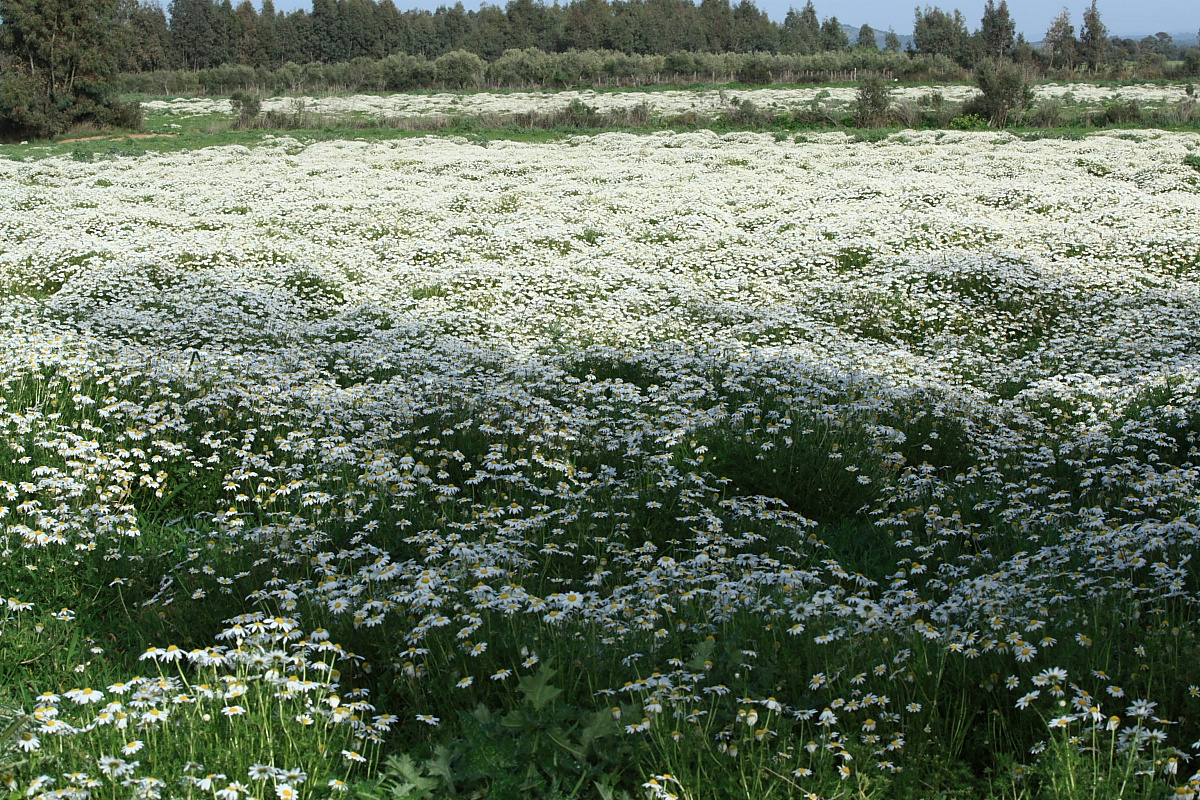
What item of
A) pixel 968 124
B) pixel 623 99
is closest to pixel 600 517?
pixel 968 124

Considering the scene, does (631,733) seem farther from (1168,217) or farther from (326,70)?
(326,70)

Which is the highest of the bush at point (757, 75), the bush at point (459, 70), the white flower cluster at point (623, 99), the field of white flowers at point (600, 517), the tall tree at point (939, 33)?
the tall tree at point (939, 33)

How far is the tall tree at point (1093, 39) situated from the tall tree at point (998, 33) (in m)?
7.36

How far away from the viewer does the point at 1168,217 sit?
16422 millimetres

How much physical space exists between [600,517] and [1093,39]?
4362 inches

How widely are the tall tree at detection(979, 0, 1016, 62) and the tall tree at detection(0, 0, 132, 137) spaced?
87359 millimetres

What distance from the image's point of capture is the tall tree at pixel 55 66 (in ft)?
125

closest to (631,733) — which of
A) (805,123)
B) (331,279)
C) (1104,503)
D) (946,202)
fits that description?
(1104,503)

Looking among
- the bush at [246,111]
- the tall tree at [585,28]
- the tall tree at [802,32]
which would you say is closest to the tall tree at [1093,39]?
the tall tree at [802,32]

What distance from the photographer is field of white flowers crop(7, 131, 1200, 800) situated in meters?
3.25

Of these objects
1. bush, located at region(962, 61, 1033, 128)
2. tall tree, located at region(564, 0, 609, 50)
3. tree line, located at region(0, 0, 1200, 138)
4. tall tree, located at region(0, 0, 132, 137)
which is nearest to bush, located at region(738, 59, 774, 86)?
tree line, located at region(0, 0, 1200, 138)

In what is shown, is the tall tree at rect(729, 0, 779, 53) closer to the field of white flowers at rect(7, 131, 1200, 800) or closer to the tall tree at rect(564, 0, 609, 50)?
the tall tree at rect(564, 0, 609, 50)

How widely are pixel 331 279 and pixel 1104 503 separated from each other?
10186mm

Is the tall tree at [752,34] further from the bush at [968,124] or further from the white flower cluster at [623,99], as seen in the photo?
the bush at [968,124]
